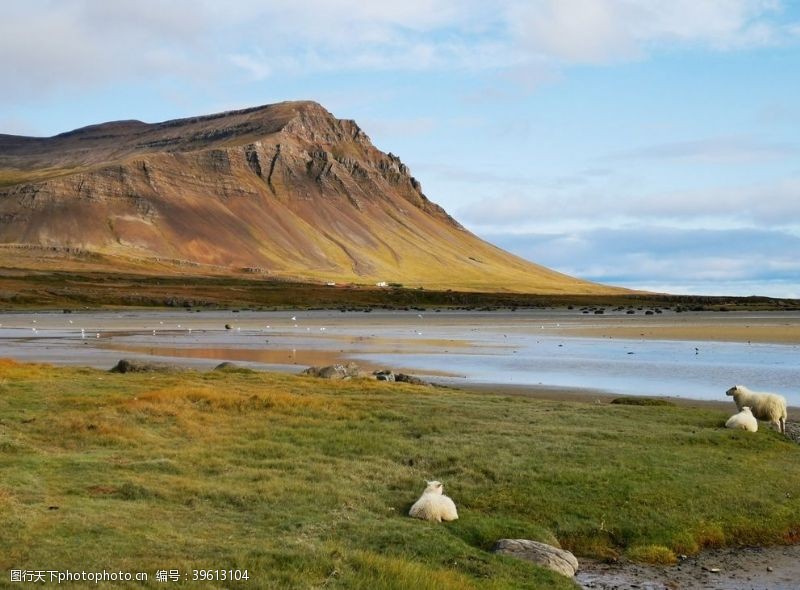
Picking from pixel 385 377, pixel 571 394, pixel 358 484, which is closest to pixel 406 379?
Result: pixel 385 377

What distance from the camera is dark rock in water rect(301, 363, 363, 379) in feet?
110

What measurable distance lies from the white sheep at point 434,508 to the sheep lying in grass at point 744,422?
1050 cm

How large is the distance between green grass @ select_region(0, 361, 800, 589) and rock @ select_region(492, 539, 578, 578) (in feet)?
1.37

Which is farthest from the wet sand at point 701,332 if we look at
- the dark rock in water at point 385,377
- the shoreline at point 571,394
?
the dark rock in water at point 385,377

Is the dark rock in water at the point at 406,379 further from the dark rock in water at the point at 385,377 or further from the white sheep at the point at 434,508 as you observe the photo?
the white sheep at the point at 434,508

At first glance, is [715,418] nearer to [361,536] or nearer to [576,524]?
[576,524]

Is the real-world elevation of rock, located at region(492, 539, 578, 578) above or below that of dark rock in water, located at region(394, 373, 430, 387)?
below

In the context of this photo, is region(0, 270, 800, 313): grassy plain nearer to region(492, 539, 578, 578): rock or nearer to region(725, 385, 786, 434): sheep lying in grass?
region(725, 385, 786, 434): sheep lying in grass

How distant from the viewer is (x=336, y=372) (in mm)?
34062

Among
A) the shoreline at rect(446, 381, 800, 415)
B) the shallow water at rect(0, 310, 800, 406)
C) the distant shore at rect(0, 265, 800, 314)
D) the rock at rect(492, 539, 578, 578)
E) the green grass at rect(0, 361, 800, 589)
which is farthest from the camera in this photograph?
the distant shore at rect(0, 265, 800, 314)

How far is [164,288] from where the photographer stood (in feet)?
522

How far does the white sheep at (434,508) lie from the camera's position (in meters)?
13.6

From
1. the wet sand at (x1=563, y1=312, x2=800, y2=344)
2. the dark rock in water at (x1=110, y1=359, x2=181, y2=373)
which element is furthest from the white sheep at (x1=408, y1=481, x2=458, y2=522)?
the wet sand at (x1=563, y1=312, x2=800, y2=344)

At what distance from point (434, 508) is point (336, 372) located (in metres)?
20.7
